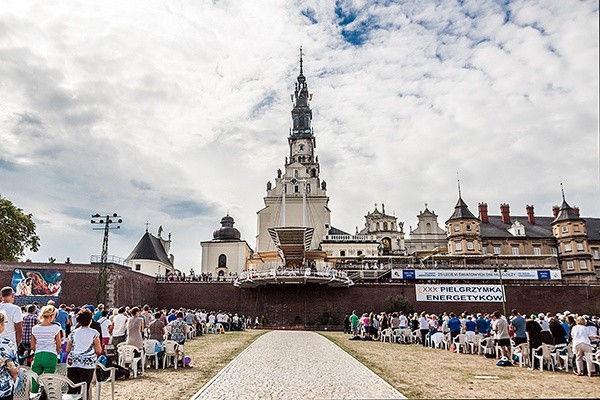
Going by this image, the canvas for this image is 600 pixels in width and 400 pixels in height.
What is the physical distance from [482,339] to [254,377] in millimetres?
10848

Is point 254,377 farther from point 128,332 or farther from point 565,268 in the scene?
point 565,268

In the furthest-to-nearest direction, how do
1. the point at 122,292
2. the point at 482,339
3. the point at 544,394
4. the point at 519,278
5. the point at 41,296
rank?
the point at 519,278 → the point at 122,292 → the point at 41,296 → the point at 482,339 → the point at 544,394

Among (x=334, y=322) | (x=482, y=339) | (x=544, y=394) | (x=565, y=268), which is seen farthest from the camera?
(x=565, y=268)

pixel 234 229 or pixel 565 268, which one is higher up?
pixel 234 229

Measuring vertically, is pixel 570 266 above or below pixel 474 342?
above

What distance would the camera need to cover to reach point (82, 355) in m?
8.23

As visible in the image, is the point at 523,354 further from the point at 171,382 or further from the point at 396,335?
the point at 396,335

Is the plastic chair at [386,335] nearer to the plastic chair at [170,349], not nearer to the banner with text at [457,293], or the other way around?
the plastic chair at [170,349]

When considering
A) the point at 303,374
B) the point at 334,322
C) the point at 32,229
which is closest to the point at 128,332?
the point at 303,374

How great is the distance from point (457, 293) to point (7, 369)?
147ft

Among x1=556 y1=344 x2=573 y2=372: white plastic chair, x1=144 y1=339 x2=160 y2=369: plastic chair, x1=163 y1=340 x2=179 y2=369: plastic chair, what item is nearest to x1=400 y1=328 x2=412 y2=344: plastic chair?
x1=556 y1=344 x2=573 y2=372: white plastic chair

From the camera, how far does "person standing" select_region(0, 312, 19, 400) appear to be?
21.6ft

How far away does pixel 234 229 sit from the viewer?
73438 mm

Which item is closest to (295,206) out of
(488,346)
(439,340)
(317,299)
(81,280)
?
(317,299)
